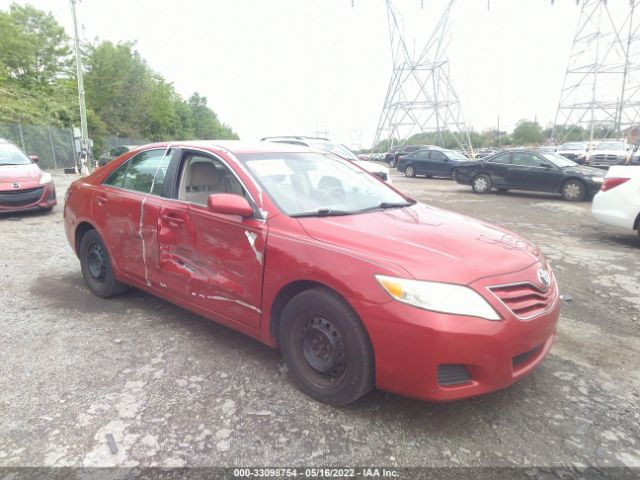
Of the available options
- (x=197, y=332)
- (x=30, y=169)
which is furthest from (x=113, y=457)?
(x=30, y=169)

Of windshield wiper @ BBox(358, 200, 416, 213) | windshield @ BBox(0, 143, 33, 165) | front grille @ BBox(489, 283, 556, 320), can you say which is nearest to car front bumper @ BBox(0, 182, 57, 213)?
windshield @ BBox(0, 143, 33, 165)

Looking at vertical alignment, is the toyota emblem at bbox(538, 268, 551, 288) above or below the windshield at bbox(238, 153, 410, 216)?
below

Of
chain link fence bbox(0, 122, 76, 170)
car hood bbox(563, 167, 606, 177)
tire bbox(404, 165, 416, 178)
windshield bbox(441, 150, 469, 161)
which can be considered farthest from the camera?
chain link fence bbox(0, 122, 76, 170)

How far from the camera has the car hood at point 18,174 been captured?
28.6 feet

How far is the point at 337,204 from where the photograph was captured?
333cm

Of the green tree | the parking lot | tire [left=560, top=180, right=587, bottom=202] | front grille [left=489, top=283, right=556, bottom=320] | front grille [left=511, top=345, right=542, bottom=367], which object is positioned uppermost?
the green tree

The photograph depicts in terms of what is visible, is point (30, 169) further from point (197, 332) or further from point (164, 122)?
point (164, 122)

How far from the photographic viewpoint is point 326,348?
2695mm

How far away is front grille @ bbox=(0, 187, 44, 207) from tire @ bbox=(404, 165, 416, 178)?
1679cm

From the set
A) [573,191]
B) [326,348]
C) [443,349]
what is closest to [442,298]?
[443,349]

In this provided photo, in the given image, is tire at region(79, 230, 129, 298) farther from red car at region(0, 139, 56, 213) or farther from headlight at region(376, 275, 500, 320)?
red car at region(0, 139, 56, 213)

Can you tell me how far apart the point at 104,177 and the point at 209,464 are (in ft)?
10.4

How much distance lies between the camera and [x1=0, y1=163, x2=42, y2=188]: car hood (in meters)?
8.70

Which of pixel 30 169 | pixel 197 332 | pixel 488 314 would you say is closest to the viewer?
pixel 488 314
